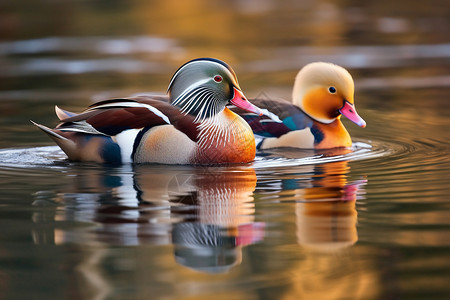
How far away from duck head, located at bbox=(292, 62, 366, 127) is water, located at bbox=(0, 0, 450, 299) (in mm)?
434

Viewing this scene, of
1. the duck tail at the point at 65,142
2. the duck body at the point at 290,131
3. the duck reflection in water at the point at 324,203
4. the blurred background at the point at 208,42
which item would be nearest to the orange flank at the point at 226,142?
the duck reflection in water at the point at 324,203

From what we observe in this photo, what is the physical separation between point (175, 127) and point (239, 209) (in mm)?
2001

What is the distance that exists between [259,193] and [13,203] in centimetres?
187

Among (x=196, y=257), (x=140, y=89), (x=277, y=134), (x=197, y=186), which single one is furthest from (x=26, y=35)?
(x=196, y=257)

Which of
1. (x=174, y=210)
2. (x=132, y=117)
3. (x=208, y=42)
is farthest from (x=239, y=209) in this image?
(x=208, y=42)

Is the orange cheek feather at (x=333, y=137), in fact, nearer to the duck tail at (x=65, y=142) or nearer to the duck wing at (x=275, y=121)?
the duck wing at (x=275, y=121)

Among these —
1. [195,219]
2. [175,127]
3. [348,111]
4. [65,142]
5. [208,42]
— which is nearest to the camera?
[195,219]

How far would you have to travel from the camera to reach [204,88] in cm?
895

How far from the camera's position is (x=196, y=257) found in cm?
562

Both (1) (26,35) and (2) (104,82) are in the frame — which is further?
(1) (26,35)

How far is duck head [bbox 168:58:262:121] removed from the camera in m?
8.95

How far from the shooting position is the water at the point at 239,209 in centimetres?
518

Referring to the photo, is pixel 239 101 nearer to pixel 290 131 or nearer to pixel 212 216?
pixel 290 131

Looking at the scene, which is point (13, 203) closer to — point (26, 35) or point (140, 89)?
point (140, 89)
